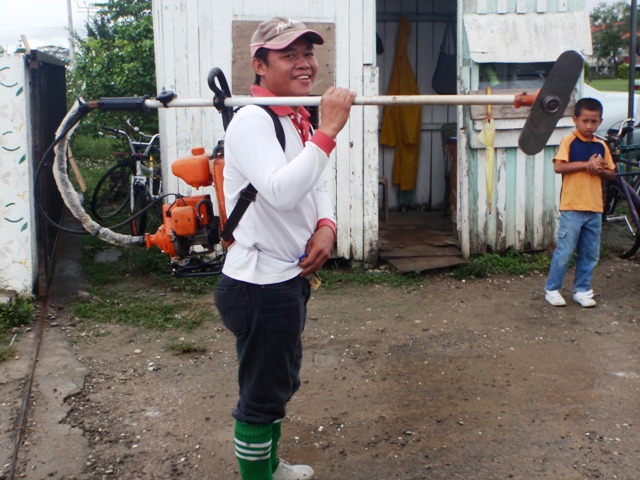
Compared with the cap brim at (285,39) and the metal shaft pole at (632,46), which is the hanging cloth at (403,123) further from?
the cap brim at (285,39)

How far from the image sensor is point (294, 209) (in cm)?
300

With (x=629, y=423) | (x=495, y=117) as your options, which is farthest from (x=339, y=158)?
(x=629, y=423)

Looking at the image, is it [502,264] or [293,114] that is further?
[502,264]

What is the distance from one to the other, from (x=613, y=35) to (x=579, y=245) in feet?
180

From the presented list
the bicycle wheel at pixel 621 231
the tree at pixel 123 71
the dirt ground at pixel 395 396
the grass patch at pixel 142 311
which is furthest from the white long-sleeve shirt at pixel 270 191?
the tree at pixel 123 71

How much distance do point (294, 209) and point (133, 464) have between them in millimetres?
1759

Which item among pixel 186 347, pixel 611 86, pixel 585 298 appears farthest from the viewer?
pixel 611 86

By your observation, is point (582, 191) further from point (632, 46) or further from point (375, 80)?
point (632, 46)

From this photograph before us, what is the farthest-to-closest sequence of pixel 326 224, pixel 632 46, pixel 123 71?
pixel 123 71, pixel 632 46, pixel 326 224

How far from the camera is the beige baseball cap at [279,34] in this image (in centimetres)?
288

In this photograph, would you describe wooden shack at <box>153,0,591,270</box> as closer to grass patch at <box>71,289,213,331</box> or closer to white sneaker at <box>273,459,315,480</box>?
grass patch at <box>71,289,213,331</box>

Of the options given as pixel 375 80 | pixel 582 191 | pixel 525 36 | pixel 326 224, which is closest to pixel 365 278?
pixel 375 80

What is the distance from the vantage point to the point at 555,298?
6469 mm

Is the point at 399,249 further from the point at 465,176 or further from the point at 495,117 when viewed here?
the point at 495,117
